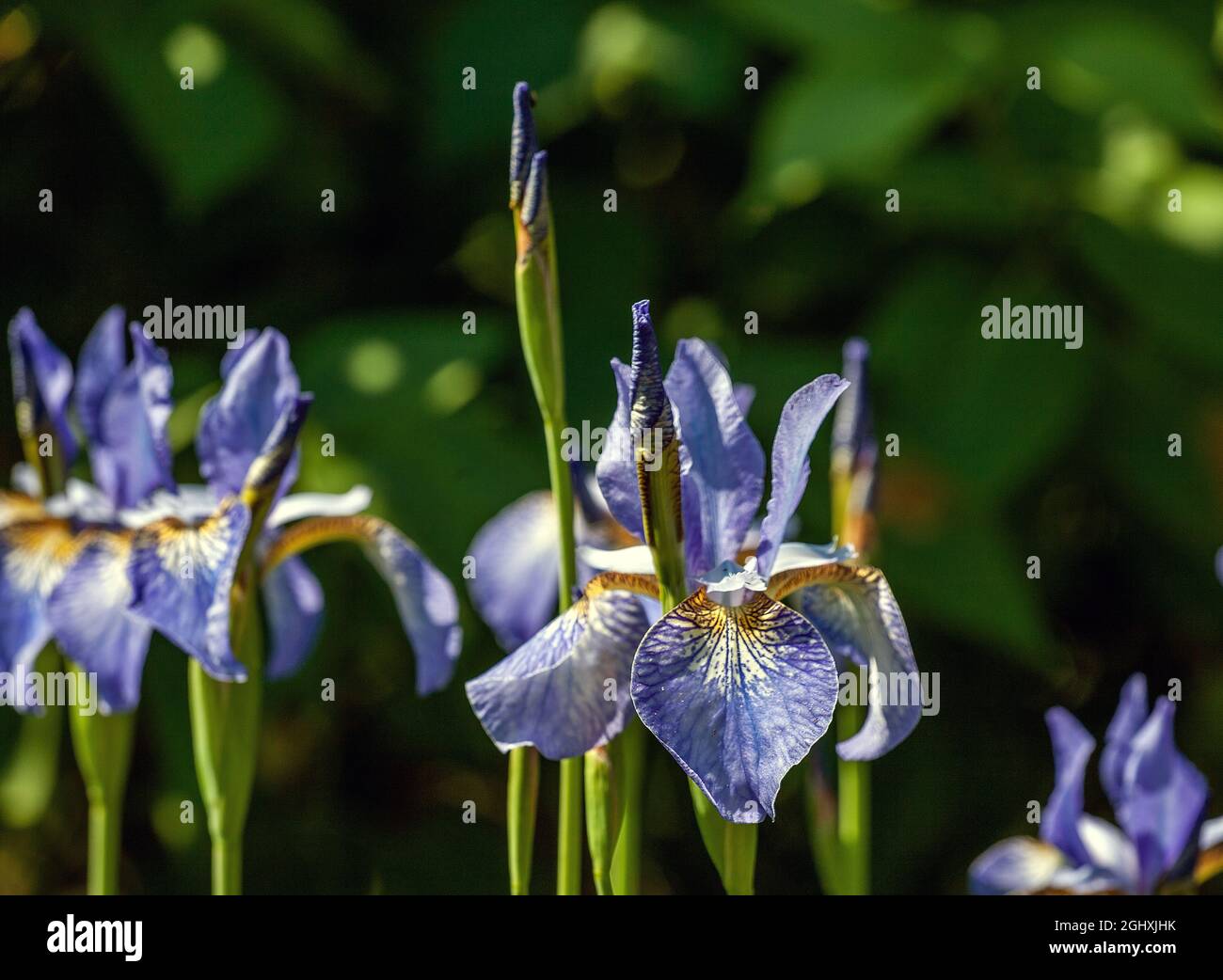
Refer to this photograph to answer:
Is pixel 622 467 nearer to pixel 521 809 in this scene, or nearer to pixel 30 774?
pixel 521 809

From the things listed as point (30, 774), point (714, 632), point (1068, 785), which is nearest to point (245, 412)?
point (714, 632)

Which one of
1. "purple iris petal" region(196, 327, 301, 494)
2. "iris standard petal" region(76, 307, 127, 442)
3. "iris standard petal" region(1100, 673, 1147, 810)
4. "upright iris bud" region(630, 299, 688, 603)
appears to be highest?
"iris standard petal" region(76, 307, 127, 442)

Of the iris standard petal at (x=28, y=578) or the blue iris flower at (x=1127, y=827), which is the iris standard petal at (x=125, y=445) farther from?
the blue iris flower at (x=1127, y=827)

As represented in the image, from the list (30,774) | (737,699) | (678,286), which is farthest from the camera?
(678,286)

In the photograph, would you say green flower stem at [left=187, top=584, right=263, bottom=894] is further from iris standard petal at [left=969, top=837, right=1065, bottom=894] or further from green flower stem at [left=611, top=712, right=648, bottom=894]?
iris standard petal at [left=969, top=837, right=1065, bottom=894]

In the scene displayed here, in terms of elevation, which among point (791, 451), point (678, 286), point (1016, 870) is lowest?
point (1016, 870)

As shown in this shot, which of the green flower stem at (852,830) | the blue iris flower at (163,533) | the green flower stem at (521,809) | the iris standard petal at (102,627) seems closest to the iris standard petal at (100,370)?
the blue iris flower at (163,533)

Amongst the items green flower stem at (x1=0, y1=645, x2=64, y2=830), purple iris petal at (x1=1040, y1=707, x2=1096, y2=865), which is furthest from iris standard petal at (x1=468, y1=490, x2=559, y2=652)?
green flower stem at (x1=0, y1=645, x2=64, y2=830)
